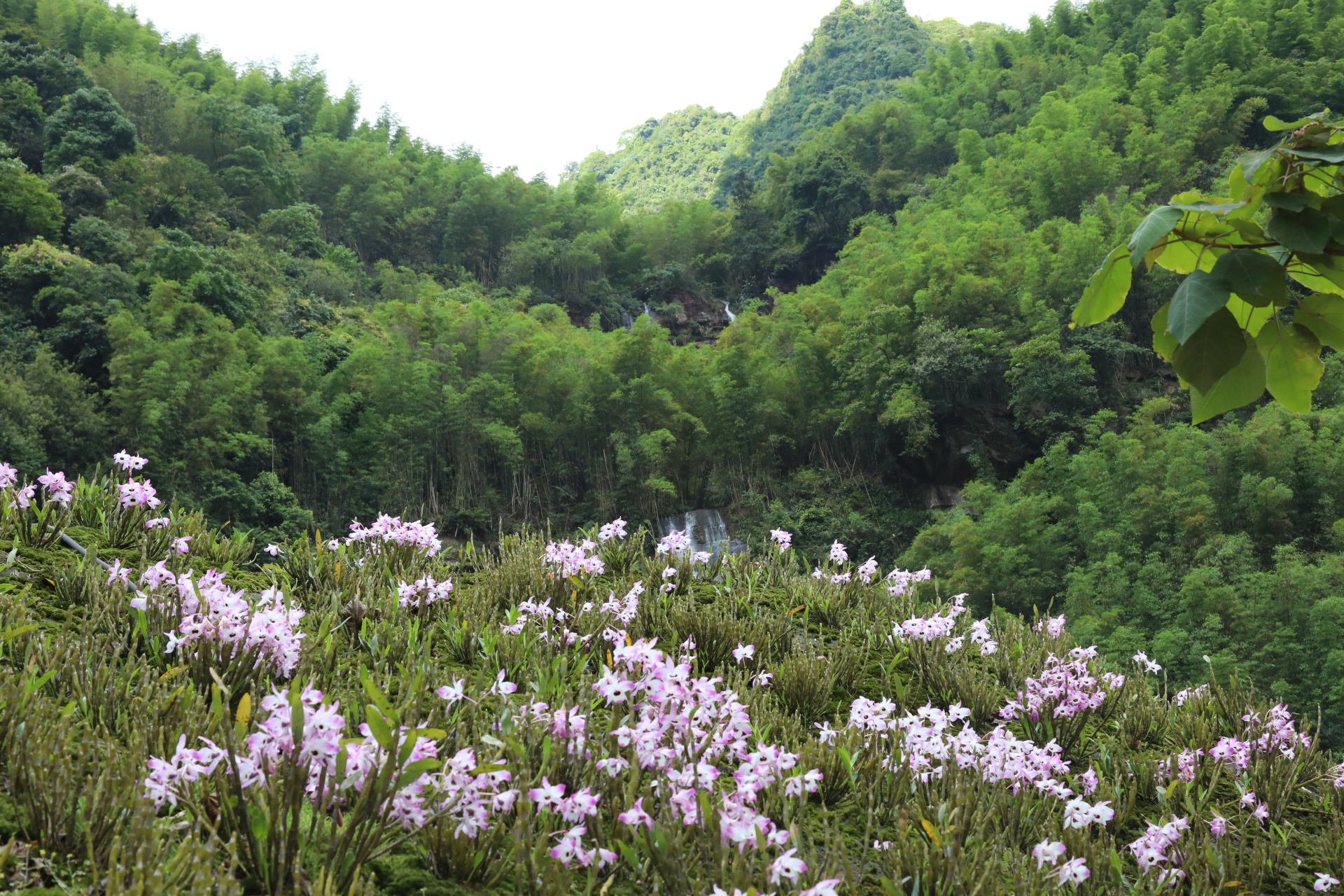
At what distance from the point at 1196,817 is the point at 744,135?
227 feet

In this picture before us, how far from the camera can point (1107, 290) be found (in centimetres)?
82

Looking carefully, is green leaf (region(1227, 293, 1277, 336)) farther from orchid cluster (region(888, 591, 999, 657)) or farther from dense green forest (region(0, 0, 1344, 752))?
dense green forest (region(0, 0, 1344, 752))

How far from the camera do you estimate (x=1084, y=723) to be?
249 centimetres

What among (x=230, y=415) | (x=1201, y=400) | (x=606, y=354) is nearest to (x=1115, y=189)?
(x=606, y=354)

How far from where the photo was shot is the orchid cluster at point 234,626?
1.69 m

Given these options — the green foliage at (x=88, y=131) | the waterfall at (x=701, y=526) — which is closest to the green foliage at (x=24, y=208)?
the green foliage at (x=88, y=131)

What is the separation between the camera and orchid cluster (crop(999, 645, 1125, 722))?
240 centimetres

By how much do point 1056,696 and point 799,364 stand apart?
61.6ft

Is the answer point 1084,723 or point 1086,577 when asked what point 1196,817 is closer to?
point 1084,723

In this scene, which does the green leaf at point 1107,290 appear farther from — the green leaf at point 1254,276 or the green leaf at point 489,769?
the green leaf at point 489,769

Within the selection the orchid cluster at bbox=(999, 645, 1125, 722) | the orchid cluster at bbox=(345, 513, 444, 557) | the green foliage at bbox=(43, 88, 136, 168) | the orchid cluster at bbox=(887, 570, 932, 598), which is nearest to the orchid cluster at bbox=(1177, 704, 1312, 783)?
the orchid cluster at bbox=(999, 645, 1125, 722)

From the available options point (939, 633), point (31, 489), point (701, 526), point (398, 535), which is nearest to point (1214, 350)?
point (939, 633)

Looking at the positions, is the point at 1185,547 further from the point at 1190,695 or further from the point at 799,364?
the point at 799,364

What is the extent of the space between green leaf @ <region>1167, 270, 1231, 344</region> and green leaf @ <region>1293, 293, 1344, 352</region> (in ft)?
0.54
